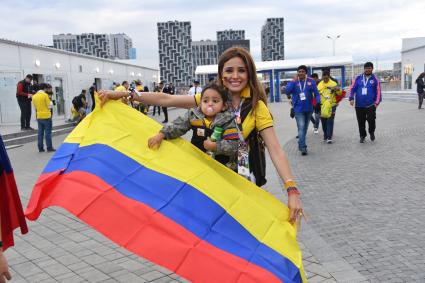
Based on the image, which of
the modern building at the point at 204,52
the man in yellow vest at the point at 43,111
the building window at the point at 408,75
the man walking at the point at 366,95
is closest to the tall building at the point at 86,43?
the modern building at the point at 204,52

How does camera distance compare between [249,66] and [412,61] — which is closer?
[249,66]

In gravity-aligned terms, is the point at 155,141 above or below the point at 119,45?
below

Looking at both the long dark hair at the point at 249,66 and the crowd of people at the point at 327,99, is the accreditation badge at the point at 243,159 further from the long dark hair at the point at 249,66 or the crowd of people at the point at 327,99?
the crowd of people at the point at 327,99

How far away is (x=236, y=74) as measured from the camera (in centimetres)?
→ 293

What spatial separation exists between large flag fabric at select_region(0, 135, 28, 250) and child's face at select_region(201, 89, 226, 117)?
4.12 feet

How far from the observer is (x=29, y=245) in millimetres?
4953

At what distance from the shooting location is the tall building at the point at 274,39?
15562cm

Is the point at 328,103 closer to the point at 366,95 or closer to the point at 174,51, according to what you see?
the point at 366,95

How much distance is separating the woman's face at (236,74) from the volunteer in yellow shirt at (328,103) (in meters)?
9.06

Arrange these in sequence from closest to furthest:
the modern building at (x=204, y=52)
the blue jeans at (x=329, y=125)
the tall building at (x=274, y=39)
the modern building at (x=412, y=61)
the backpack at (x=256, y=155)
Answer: the backpack at (x=256, y=155) → the blue jeans at (x=329, y=125) → the modern building at (x=412, y=61) → the tall building at (x=274, y=39) → the modern building at (x=204, y=52)

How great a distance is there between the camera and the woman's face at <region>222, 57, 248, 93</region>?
2.94 metres

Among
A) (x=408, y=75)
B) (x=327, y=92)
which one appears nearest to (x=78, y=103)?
(x=327, y=92)

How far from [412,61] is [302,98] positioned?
36369 mm

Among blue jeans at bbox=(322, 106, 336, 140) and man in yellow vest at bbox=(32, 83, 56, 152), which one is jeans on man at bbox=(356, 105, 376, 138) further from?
man in yellow vest at bbox=(32, 83, 56, 152)
